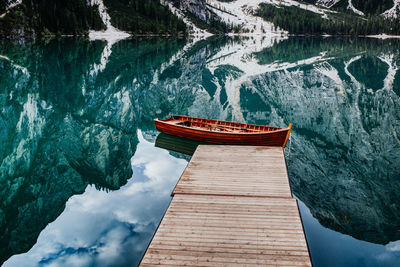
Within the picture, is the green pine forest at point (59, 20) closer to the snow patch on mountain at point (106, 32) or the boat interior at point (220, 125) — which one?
the snow patch on mountain at point (106, 32)

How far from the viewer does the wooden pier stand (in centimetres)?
857

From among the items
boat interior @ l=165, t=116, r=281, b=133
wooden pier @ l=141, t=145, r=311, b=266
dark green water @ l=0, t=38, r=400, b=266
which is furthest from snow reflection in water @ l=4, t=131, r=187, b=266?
boat interior @ l=165, t=116, r=281, b=133

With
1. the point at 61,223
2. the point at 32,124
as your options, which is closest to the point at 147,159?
the point at 61,223

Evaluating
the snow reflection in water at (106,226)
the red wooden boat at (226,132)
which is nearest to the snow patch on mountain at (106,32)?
the red wooden boat at (226,132)

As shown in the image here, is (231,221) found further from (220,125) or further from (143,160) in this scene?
(220,125)

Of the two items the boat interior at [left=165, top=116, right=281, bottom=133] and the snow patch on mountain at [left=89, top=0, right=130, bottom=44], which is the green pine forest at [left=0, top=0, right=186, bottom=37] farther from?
the boat interior at [left=165, top=116, right=281, bottom=133]

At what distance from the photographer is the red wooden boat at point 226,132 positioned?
61.4 ft

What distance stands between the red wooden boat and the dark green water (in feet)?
4.92

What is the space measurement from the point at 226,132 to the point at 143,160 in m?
5.02

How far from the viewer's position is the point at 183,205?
37.5 ft

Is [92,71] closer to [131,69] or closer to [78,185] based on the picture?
[131,69]

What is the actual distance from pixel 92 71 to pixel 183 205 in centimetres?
4081

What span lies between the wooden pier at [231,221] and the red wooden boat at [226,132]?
3.29 meters

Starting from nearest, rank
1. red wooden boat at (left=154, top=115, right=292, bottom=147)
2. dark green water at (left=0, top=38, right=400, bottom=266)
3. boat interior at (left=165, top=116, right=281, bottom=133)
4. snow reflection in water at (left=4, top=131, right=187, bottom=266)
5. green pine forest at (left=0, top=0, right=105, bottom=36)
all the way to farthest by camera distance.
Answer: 1. snow reflection in water at (left=4, top=131, right=187, bottom=266)
2. dark green water at (left=0, top=38, right=400, bottom=266)
3. red wooden boat at (left=154, top=115, right=292, bottom=147)
4. boat interior at (left=165, top=116, right=281, bottom=133)
5. green pine forest at (left=0, top=0, right=105, bottom=36)
